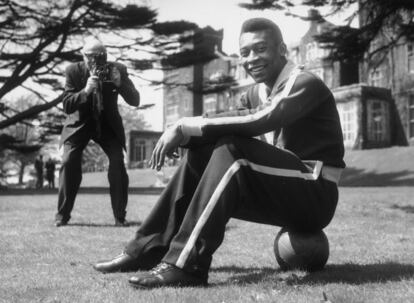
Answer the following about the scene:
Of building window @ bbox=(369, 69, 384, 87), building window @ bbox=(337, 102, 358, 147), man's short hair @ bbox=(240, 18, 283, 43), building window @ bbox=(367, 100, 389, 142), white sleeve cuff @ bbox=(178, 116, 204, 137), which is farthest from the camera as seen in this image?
building window @ bbox=(369, 69, 384, 87)

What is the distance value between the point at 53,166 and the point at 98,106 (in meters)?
27.1

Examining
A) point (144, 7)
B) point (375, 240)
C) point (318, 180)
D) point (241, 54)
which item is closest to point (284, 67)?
point (241, 54)

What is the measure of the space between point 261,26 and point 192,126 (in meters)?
0.79

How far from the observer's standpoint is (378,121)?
35344mm

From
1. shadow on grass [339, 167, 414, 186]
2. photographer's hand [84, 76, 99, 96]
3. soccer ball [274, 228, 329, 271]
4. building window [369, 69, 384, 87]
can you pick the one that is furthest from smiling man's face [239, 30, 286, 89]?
building window [369, 69, 384, 87]

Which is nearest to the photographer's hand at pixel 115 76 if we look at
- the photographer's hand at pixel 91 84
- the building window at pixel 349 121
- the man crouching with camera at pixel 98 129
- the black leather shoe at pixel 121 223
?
the man crouching with camera at pixel 98 129

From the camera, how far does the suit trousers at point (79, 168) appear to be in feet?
21.6

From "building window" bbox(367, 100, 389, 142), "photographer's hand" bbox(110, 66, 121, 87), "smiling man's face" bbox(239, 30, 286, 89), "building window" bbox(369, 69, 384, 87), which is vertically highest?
"building window" bbox(369, 69, 384, 87)

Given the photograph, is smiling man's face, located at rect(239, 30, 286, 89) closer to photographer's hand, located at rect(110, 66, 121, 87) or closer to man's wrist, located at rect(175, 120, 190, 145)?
man's wrist, located at rect(175, 120, 190, 145)

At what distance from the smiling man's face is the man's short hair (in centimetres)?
2

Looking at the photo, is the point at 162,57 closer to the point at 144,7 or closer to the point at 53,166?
the point at 144,7

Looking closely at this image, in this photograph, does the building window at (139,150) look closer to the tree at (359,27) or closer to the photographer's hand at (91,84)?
the tree at (359,27)

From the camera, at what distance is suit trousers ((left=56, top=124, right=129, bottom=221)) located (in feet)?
21.6

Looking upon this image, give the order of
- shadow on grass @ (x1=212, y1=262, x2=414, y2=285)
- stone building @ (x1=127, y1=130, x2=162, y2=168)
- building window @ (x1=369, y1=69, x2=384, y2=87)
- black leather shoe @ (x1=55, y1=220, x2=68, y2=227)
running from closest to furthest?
1. shadow on grass @ (x1=212, y1=262, x2=414, y2=285)
2. black leather shoe @ (x1=55, y1=220, x2=68, y2=227)
3. building window @ (x1=369, y1=69, x2=384, y2=87)
4. stone building @ (x1=127, y1=130, x2=162, y2=168)
